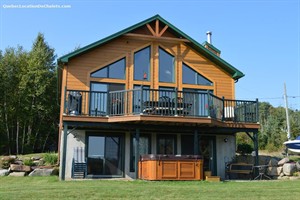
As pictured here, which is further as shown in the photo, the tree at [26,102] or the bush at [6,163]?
the tree at [26,102]

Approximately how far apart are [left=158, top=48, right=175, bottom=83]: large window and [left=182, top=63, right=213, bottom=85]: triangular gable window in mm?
514

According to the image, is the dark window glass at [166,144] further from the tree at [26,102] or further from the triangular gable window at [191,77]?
the tree at [26,102]

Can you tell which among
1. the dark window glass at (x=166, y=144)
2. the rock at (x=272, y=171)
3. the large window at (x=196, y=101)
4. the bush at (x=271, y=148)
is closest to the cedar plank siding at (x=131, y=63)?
the large window at (x=196, y=101)

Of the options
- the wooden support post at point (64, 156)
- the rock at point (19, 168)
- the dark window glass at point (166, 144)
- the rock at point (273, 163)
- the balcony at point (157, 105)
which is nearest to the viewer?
the wooden support post at point (64, 156)

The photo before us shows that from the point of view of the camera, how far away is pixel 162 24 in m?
16.4

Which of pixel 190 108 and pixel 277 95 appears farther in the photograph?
pixel 277 95

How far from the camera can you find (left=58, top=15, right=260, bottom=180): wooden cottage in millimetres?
13242

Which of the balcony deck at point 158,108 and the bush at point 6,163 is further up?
the balcony deck at point 158,108

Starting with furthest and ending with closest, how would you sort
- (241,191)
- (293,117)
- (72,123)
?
(293,117) < (72,123) < (241,191)

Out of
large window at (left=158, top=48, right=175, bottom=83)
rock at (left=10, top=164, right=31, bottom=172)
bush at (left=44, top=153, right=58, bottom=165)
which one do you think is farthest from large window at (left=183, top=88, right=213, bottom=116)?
rock at (left=10, top=164, right=31, bottom=172)

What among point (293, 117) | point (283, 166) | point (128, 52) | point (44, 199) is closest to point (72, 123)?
point (128, 52)

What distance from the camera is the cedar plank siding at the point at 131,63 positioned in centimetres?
1502

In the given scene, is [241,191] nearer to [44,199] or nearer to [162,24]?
[44,199]

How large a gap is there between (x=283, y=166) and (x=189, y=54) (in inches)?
245
